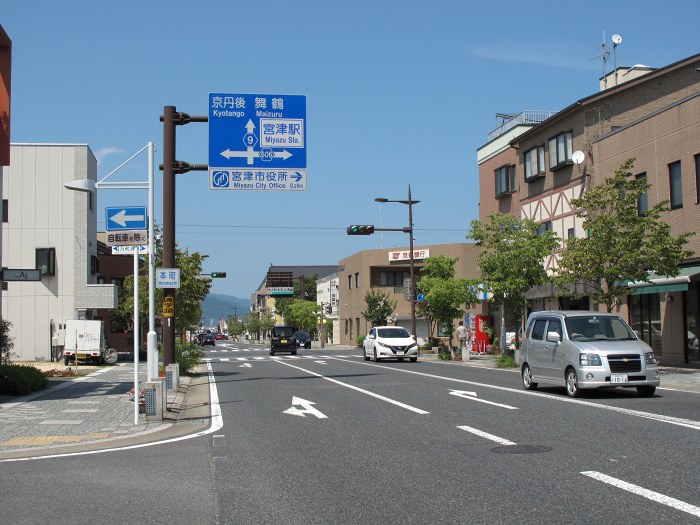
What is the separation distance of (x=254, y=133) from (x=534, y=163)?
22895 millimetres

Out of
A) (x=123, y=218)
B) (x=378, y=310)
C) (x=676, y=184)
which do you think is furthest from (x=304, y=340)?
(x=123, y=218)

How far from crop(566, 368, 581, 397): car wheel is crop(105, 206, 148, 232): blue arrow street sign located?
8994 millimetres

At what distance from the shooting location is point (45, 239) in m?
43.6

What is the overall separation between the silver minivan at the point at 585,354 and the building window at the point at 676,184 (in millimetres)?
11081

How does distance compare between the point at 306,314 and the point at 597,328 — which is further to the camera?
the point at 306,314

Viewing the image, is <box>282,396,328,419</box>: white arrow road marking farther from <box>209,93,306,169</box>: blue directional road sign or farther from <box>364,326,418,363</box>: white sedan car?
<box>364,326,418,363</box>: white sedan car

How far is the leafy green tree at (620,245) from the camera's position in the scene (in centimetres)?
2272

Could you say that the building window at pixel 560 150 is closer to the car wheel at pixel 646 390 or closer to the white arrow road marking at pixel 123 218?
the car wheel at pixel 646 390

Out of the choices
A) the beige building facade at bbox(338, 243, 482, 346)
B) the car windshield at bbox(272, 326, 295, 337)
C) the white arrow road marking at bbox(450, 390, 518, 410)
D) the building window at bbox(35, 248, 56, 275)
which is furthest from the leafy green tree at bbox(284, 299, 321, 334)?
the white arrow road marking at bbox(450, 390, 518, 410)

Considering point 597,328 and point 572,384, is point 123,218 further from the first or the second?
point 597,328

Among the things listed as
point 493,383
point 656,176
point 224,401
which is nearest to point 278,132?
point 224,401

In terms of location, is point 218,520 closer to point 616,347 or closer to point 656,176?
point 616,347

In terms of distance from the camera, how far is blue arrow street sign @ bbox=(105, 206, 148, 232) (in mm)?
14211

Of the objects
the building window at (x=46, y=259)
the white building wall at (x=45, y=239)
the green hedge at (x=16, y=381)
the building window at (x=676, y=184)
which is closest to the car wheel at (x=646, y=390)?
the building window at (x=676, y=184)
